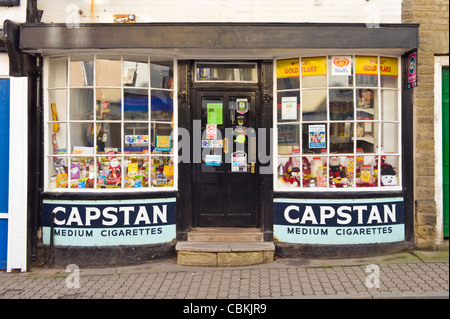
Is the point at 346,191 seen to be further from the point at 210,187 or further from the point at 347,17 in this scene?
the point at 347,17

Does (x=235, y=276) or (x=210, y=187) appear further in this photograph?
(x=210, y=187)

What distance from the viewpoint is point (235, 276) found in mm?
5586

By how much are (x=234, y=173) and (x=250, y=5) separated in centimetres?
269

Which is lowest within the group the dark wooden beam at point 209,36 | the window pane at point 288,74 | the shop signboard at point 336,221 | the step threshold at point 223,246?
the step threshold at point 223,246

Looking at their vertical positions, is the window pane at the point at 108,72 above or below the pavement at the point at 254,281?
above

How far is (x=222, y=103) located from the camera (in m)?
6.60

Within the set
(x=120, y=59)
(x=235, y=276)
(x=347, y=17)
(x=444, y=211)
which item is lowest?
(x=235, y=276)

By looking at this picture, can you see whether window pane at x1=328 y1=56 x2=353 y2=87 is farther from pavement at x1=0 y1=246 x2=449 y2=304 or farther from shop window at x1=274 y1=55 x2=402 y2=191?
pavement at x1=0 y1=246 x2=449 y2=304

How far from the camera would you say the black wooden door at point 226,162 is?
260 inches

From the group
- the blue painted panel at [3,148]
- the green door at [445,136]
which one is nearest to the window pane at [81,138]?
the blue painted panel at [3,148]

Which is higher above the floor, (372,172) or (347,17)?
(347,17)

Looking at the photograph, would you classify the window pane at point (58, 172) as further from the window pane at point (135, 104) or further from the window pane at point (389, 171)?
the window pane at point (389, 171)

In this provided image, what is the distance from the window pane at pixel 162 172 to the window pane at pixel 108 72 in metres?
1.36

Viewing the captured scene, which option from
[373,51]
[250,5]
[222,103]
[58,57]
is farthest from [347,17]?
[58,57]
